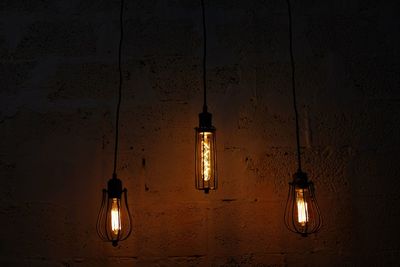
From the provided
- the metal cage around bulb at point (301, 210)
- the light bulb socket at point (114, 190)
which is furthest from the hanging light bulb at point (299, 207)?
the light bulb socket at point (114, 190)

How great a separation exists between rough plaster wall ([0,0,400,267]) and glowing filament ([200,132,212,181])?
194mm

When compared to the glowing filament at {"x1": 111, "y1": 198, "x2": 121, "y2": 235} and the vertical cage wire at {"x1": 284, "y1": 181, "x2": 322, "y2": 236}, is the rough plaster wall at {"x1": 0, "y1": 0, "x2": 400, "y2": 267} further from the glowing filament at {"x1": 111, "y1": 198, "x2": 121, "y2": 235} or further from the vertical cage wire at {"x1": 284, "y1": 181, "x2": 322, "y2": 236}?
the glowing filament at {"x1": 111, "y1": 198, "x2": 121, "y2": 235}

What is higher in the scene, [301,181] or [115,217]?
[301,181]

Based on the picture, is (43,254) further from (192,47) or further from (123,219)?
(192,47)

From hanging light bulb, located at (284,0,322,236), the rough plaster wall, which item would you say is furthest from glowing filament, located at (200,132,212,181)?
hanging light bulb, located at (284,0,322,236)

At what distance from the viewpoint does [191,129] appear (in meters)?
1.49

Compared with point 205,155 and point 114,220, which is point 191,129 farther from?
point 114,220

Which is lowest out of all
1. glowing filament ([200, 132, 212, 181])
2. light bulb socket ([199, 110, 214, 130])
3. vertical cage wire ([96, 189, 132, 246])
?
vertical cage wire ([96, 189, 132, 246])

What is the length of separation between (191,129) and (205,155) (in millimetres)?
238

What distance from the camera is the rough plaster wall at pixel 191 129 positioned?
4.67ft

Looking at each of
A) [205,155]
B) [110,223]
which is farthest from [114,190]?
[205,155]

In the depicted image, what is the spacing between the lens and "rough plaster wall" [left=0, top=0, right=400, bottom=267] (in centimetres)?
142

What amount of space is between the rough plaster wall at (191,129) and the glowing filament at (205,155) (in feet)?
0.64

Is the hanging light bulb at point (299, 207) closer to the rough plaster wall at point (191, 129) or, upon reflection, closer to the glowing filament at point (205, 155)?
the rough plaster wall at point (191, 129)
